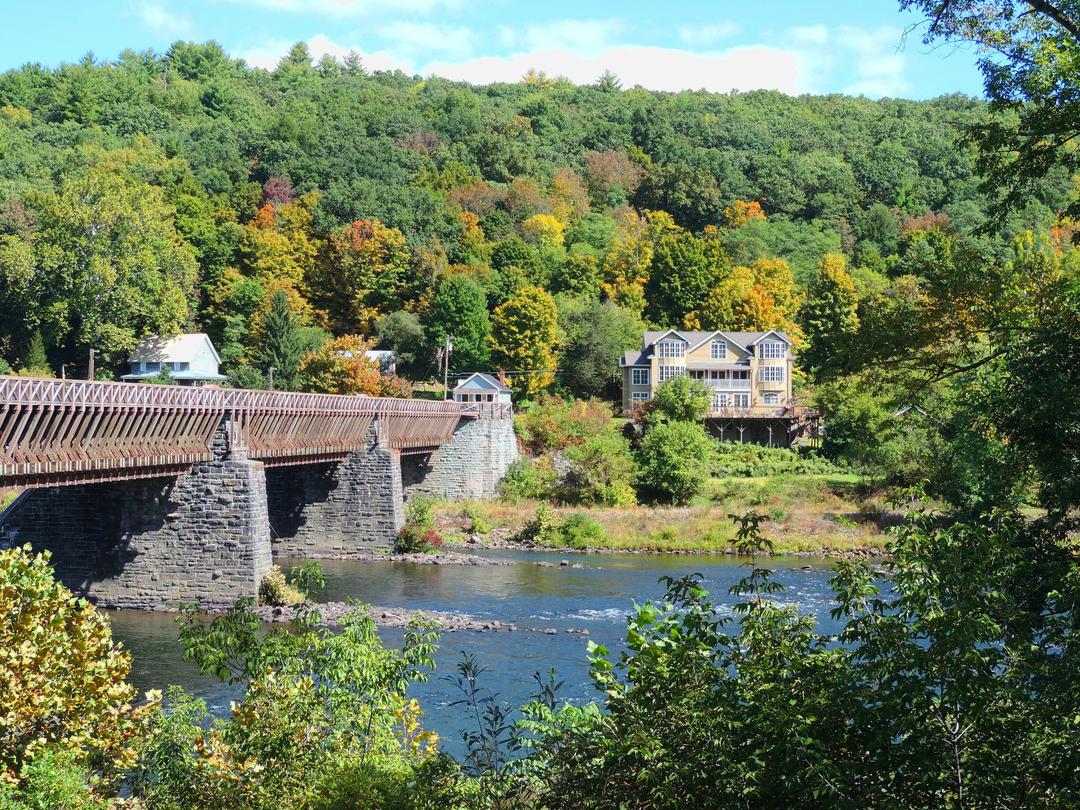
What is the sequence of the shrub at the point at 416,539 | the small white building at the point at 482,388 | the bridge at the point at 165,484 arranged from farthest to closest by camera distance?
the small white building at the point at 482,388 → the shrub at the point at 416,539 → the bridge at the point at 165,484

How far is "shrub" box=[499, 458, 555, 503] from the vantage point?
62.2 meters

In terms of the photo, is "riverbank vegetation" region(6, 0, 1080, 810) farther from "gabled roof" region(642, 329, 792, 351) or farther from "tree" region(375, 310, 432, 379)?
"gabled roof" region(642, 329, 792, 351)

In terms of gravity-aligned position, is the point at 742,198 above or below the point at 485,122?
below

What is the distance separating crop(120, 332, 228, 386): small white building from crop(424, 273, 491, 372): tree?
1602 cm

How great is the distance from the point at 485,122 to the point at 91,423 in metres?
119

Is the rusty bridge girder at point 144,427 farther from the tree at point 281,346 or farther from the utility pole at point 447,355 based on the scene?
the tree at point 281,346

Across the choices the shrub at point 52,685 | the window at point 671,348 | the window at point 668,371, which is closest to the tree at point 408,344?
the window at point 671,348

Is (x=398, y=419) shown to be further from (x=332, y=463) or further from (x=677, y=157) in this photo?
(x=677, y=157)

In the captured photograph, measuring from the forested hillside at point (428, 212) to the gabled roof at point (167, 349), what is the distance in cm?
177

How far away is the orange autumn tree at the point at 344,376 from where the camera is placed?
71625mm

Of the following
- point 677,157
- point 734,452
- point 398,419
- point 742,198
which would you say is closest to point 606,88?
point 677,157

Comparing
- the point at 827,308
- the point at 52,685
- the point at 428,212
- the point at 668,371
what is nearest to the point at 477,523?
the point at 668,371

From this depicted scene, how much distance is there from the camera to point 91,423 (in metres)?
29.2

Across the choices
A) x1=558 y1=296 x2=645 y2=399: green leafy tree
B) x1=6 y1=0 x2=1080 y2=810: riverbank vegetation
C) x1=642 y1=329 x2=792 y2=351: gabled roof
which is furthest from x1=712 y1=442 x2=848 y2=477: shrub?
x1=558 y1=296 x2=645 y2=399: green leafy tree
